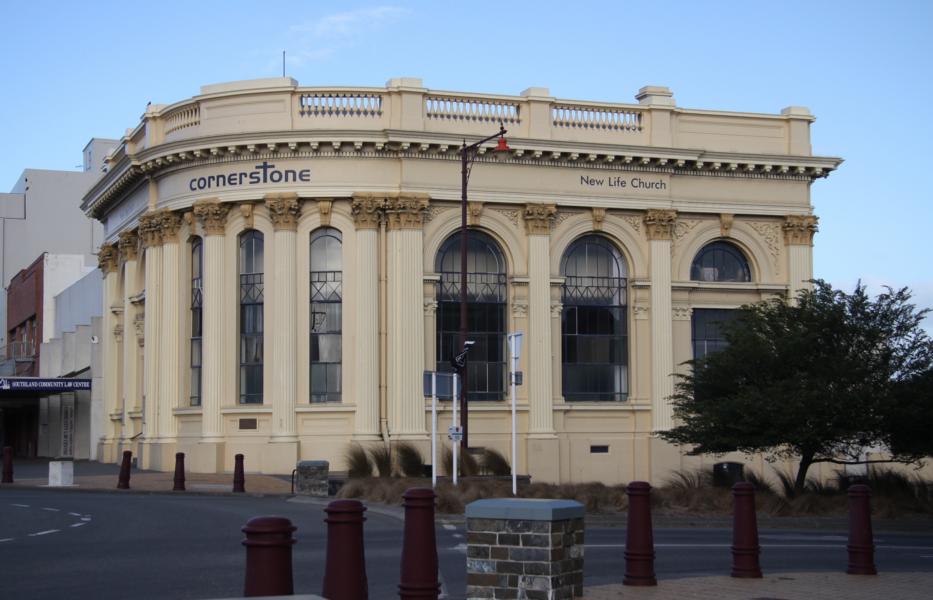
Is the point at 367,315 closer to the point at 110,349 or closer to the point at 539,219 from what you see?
the point at 539,219

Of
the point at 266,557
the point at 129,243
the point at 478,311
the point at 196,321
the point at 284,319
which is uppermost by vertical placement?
the point at 129,243

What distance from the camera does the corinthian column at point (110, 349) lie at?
157 feet

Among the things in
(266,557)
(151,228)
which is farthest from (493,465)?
(266,557)

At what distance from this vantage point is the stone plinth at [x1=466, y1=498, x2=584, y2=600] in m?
10.9

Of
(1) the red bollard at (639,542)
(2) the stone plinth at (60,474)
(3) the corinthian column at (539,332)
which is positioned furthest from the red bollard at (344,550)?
(3) the corinthian column at (539,332)

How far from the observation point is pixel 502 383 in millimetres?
41156

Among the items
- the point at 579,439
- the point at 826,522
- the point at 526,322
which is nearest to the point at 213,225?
the point at 526,322

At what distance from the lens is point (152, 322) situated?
42.4 metres

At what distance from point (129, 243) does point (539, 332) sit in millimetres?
14913

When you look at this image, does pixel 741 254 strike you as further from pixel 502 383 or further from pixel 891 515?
pixel 891 515

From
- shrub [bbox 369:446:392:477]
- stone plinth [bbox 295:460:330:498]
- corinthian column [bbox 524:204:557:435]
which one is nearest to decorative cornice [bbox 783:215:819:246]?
corinthian column [bbox 524:204:557:435]

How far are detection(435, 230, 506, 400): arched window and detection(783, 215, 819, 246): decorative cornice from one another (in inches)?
392

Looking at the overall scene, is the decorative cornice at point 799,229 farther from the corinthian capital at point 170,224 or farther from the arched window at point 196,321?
the corinthian capital at point 170,224

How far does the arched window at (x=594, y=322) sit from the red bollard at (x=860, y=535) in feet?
88.8
